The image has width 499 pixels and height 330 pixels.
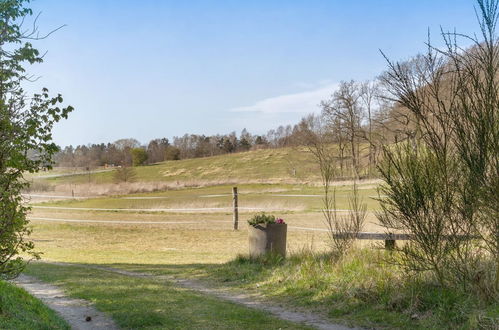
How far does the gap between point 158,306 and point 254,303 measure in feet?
5.41

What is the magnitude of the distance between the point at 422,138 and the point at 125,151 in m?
63.0

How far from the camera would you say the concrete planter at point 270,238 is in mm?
10586

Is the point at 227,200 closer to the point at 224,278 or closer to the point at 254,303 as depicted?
the point at 224,278

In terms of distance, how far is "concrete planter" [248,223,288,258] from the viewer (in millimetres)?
10586

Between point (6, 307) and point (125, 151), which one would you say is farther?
point (125, 151)

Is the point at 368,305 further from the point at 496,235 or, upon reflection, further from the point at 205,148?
the point at 205,148

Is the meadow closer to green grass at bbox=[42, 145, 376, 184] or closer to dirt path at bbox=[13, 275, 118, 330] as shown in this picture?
dirt path at bbox=[13, 275, 118, 330]

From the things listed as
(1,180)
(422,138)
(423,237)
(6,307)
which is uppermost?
(422,138)

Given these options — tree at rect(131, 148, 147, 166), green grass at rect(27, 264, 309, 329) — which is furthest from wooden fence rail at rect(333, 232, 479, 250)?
tree at rect(131, 148, 147, 166)

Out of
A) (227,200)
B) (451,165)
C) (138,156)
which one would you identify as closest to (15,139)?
(451,165)

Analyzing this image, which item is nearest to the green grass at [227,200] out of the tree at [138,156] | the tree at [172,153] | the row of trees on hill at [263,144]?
the row of trees on hill at [263,144]

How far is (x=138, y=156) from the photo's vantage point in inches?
2645

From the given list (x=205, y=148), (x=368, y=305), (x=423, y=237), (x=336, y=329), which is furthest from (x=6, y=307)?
(x=205, y=148)

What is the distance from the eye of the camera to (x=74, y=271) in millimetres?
10844
